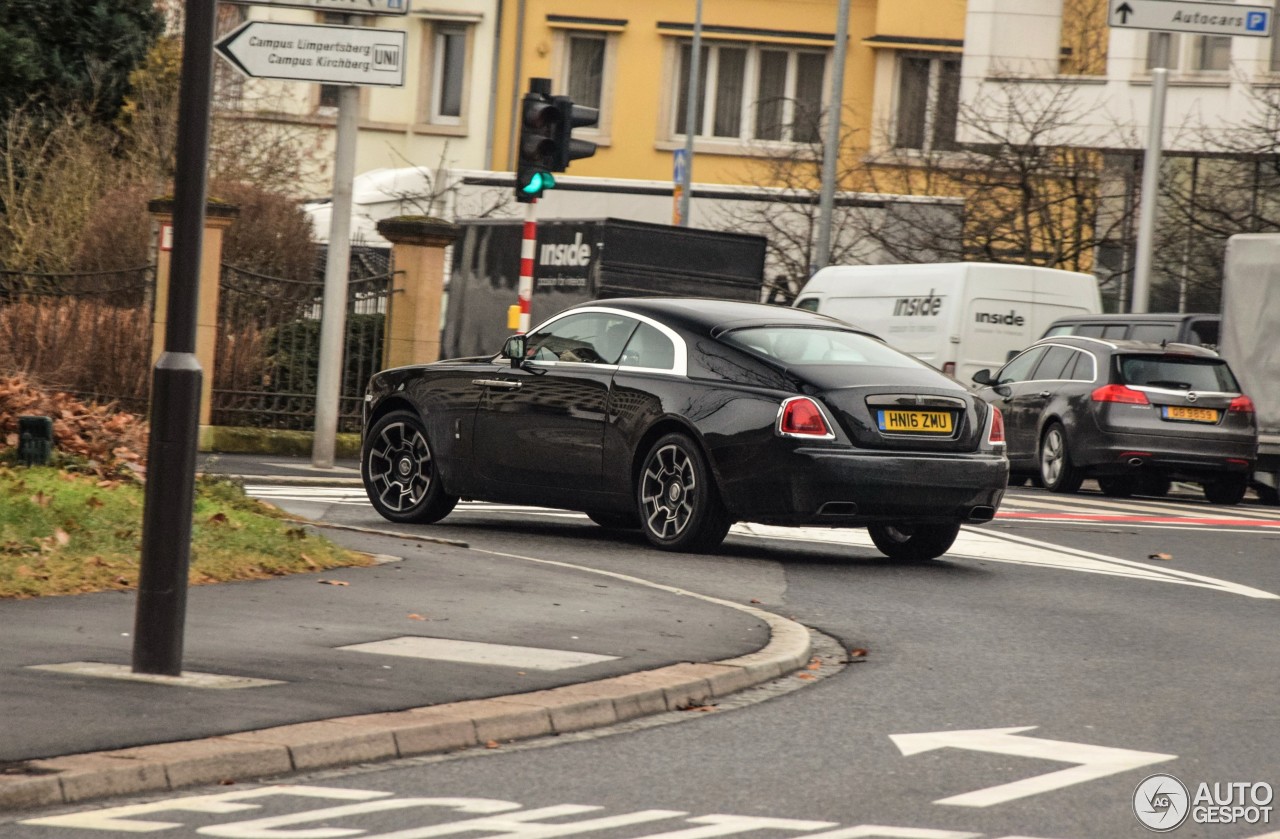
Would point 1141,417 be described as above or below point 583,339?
below

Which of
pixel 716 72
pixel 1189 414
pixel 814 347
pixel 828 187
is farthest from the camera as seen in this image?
pixel 716 72

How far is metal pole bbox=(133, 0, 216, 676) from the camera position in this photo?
746 centimetres

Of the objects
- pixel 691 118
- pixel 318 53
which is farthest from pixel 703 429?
pixel 691 118

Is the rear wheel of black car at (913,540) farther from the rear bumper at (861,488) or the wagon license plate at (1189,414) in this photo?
the wagon license plate at (1189,414)

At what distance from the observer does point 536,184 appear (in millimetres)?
20203

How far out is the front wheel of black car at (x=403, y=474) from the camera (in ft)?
48.1

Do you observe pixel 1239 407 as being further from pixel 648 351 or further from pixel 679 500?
pixel 679 500

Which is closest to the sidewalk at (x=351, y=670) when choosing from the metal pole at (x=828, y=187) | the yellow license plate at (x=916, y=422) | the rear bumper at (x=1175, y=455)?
the yellow license plate at (x=916, y=422)

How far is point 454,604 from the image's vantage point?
9.91 meters

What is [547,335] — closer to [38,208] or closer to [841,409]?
[841,409]

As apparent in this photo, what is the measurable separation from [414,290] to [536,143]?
3.55m

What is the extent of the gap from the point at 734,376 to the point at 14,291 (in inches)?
555

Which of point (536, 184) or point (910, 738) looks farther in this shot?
point (536, 184)

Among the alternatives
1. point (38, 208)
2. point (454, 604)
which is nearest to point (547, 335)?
point (454, 604)
